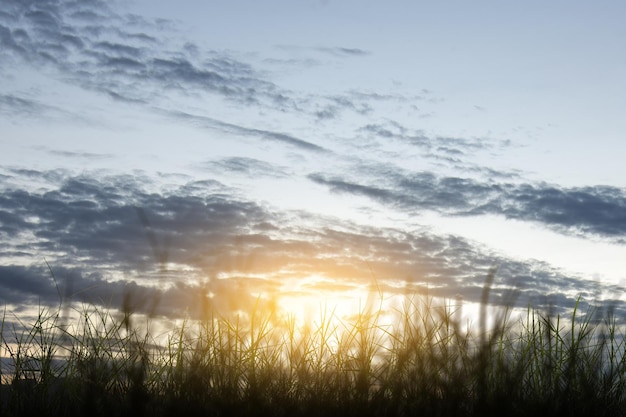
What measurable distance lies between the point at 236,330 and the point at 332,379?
106 centimetres

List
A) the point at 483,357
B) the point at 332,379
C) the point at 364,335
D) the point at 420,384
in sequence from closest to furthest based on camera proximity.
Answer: the point at 483,357 < the point at 420,384 < the point at 332,379 < the point at 364,335

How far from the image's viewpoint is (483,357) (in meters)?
4.41

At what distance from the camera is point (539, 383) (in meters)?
6.29

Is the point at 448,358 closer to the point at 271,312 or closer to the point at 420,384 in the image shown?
the point at 420,384

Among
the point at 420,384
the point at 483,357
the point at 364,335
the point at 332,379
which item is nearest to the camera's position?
the point at 483,357

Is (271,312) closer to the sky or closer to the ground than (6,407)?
closer to the sky

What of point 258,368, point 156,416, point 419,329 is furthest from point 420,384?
point 156,416

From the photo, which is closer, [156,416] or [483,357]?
[483,357]

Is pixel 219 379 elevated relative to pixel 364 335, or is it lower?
lower

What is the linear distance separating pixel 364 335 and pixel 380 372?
1.51 ft

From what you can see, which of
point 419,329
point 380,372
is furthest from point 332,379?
point 419,329

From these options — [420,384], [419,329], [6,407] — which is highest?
[419,329]

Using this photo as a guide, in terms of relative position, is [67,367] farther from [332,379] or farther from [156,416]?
[332,379]

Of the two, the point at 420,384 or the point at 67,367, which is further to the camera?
the point at 67,367
